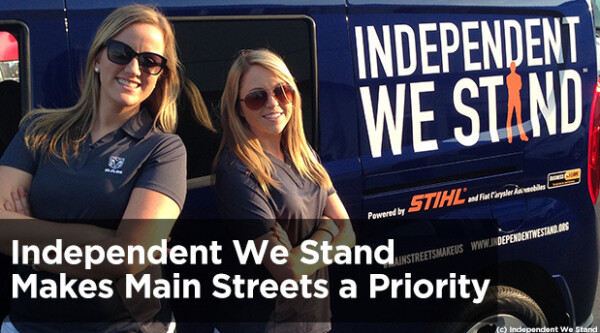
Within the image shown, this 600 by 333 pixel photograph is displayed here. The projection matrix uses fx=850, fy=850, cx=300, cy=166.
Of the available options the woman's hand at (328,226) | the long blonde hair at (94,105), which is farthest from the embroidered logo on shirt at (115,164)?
the woman's hand at (328,226)

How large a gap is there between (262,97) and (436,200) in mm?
934

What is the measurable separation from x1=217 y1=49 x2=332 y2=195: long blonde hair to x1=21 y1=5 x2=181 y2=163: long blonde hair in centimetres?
21

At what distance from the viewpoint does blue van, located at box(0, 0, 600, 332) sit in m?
2.74

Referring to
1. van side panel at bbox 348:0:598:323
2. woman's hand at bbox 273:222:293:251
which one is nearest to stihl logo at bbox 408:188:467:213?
van side panel at bbox 348:0:598:323

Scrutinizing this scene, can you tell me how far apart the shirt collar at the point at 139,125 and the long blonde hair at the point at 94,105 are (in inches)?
0.9

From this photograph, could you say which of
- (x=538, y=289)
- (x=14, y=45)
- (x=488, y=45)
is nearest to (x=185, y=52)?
(x=14, y=45)

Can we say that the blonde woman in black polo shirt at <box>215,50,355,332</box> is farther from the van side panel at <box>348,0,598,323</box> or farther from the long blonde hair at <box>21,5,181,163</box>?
the van side panel at <box>348,0,598,323</box>

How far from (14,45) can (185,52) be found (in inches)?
20.6

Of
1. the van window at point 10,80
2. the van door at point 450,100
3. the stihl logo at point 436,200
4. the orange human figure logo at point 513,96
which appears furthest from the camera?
the orange human figure logo at point 513,96

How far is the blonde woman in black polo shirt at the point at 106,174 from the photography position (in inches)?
90.3

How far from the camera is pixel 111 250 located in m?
2.30

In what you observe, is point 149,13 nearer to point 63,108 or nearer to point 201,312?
point 63,108

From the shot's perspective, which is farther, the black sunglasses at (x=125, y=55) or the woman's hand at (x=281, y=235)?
the woman's hand at (x=281, y=235)

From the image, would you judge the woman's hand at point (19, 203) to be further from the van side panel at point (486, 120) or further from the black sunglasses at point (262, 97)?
the van side panel at point (486, 120)
